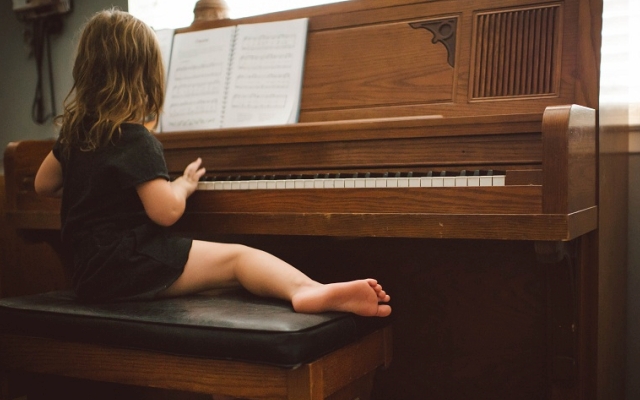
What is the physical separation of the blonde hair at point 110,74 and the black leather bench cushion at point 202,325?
1.32ft

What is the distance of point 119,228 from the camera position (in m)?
1.54

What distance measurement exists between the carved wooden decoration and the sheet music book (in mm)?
404

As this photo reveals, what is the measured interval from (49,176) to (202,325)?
0.75m

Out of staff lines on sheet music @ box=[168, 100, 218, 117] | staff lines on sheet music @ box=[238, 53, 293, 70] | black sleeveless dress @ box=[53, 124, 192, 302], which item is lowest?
black sleeveless dress @ box=[53, 124, 192, 302]

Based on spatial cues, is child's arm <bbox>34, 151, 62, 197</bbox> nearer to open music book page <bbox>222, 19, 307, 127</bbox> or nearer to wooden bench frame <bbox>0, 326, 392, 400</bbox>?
wooden bench frame <bbox>0, 326, 392, 400</bbox>

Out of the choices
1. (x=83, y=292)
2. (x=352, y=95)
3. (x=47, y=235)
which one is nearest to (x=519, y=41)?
(x=352, y=95)

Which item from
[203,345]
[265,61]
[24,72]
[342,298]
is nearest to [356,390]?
[342,298]

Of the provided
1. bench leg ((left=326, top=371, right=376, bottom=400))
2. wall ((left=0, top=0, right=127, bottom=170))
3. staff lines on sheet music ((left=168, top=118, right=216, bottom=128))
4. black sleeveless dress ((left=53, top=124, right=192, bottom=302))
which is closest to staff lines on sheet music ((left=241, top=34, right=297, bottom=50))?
staff lines on sheet music ((left=168, top=118, right=216, bottom=128))

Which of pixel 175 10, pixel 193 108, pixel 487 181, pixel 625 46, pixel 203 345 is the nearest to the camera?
pixel 203 345

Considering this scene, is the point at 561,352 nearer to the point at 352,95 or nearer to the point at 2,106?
the point at 352,95

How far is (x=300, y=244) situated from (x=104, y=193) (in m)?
0.72

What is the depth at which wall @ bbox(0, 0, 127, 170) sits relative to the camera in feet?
10.5

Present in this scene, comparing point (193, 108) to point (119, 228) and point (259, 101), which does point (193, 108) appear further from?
point (119, 228)

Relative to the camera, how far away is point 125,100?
1.58 meters
